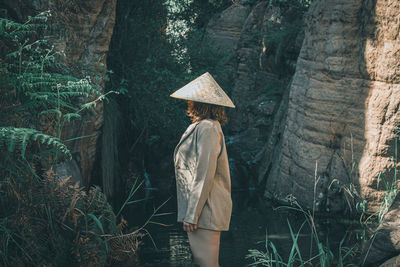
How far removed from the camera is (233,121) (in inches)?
682

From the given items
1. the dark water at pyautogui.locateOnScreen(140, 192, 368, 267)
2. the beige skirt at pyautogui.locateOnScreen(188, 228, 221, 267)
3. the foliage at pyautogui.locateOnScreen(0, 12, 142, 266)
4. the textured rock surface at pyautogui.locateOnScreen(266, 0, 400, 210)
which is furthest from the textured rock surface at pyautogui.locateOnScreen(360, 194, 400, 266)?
the textured rock surface at pyautogui.locateOnScreen(266, 0, 400, 210)

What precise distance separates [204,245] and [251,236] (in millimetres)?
3755

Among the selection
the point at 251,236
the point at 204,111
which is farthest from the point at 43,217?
the point at 251,236

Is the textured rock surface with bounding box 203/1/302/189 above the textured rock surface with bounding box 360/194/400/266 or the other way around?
above

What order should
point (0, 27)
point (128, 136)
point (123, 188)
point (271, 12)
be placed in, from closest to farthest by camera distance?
point (0, 27), point (123, 188), point (128, 136), point (271, 12)

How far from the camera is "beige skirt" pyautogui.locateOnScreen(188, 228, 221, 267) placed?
3.70 m

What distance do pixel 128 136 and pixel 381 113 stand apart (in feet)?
20.9

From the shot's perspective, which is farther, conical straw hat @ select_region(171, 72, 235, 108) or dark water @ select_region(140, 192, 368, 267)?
dark water @ select_region(140, 192, 368, 267)

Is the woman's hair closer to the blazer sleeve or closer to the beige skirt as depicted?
the blazer sleeve

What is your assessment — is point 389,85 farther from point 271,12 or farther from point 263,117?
point 271,12

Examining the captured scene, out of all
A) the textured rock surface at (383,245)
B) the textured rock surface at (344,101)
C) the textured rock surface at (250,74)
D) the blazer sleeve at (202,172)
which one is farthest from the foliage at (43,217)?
the textured rock surface at (250,74)

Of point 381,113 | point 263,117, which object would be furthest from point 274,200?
point 263,117

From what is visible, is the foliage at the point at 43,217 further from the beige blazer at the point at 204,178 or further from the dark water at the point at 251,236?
the dark water at the point at 251,236

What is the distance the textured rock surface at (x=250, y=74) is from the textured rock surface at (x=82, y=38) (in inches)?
220
